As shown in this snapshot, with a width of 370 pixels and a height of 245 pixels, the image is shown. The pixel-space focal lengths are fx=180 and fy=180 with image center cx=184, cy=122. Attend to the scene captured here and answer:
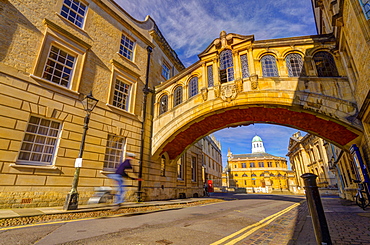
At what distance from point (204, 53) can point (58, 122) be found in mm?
10190

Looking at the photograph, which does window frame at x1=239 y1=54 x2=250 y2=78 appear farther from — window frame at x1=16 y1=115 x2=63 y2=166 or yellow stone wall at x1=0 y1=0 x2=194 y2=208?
window frame at x1=16 y1=115 x2=63 y2=166

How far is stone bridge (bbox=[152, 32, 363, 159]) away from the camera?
902 centimetres

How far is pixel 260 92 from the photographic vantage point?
34.0 feet

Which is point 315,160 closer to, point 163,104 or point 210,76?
point 210,76

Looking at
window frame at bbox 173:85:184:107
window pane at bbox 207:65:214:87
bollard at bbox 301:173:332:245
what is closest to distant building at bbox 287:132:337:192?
window pane at bbox 207:65:214:87

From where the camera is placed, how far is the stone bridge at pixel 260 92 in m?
9.02

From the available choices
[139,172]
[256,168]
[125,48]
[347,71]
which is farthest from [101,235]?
[256,168]

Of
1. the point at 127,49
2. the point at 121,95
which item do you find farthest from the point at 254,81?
the point at 127,49

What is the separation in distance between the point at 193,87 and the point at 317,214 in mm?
11542

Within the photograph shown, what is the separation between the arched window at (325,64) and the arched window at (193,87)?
7.30m

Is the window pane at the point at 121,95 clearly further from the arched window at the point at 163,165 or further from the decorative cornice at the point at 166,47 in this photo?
the decorative cornice at the point at 166,47

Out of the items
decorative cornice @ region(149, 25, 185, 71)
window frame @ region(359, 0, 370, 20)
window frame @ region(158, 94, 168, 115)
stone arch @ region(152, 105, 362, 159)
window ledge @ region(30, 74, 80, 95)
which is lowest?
stone arch @ region(152, 105, 362, 159)

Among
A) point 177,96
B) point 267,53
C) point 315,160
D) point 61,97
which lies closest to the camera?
point 61,97

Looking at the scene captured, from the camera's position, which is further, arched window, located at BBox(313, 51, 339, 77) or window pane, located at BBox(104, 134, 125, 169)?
window pane, located at BBox(104, 134, 125, 169)
